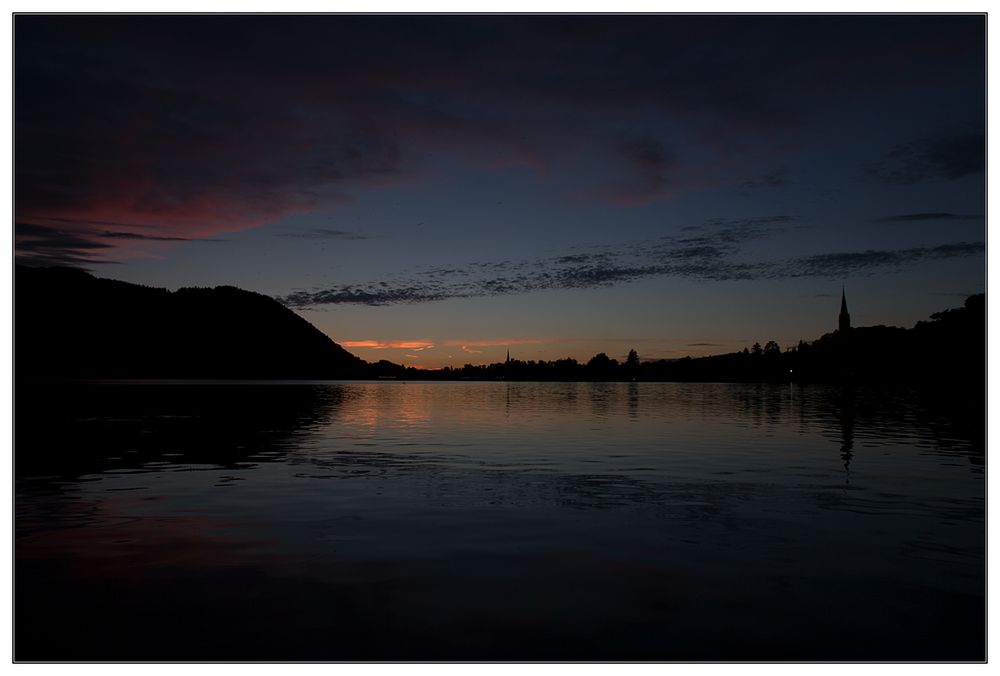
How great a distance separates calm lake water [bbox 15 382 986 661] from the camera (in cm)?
1092

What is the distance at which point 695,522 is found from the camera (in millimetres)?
19141

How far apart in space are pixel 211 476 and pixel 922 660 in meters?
25.9

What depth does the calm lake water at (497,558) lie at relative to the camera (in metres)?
10.9

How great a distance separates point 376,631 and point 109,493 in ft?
58.1

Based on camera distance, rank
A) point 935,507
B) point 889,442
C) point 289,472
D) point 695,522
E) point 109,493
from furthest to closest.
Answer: point 889,442, point 289,472, point 109,493, point 935,507, point 695,522

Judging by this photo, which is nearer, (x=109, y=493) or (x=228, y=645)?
(x=228, y=645)

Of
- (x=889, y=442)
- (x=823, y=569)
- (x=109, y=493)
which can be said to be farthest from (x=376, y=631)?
(x=889, y=442)

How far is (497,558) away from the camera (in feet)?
50.3

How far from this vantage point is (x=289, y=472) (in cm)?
2861

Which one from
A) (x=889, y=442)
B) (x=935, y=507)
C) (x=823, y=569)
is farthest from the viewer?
(x=889, y=442)

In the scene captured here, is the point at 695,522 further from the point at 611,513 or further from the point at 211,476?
the point at 211,476

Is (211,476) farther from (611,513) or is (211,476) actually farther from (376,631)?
(376,631)
